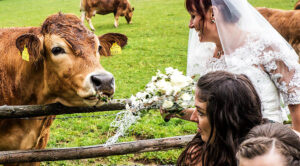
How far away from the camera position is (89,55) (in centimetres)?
312

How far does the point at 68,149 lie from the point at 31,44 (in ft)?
3.84

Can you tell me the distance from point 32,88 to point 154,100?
4.96 feet

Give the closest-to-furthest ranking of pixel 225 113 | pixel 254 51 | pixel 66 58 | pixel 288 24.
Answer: pixel 225 113, pixel 254 51, pixel 66 58, pixel 288 24

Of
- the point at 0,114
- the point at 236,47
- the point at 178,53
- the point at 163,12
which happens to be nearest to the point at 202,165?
the point at 236,47

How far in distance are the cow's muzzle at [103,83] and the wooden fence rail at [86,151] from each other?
84 centimetres

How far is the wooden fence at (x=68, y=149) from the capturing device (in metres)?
3.09

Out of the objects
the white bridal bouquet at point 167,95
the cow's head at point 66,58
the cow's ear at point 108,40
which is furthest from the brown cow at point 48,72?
the cow's ear at point 108,40

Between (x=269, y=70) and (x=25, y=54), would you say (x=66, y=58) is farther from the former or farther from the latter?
(x=269, y=70)

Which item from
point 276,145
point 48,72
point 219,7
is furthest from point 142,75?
point 276,145

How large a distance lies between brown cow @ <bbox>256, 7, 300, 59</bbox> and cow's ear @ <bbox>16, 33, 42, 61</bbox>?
23.1 ft

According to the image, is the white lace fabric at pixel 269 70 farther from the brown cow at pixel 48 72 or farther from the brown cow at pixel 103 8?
the brown cow at pixel 103 8

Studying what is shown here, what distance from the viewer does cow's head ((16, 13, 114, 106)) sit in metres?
3.01

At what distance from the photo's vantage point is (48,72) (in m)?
3.20

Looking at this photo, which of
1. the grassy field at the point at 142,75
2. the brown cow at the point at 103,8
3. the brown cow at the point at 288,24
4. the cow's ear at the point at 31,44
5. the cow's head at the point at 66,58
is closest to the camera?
the cow's head at the point at 66,58
